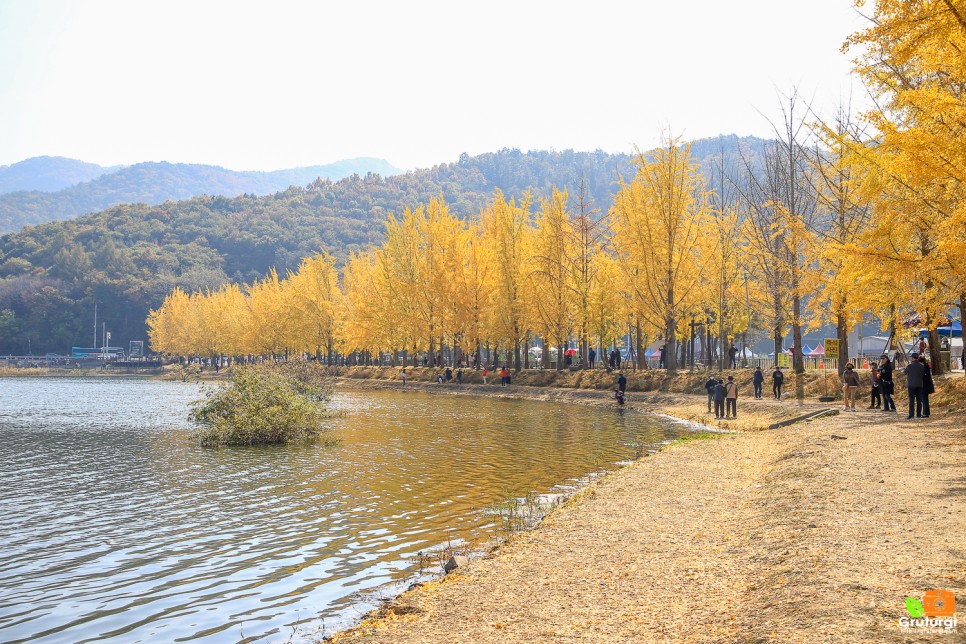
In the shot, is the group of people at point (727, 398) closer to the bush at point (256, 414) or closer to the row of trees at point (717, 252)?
the row of trees at point (717, 252)

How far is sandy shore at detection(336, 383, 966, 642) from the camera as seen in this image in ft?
20.2

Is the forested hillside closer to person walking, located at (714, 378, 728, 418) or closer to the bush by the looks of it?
person walking, located at (714, 378, 728, 418)

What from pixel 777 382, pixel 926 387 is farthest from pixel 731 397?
pixel 926 387

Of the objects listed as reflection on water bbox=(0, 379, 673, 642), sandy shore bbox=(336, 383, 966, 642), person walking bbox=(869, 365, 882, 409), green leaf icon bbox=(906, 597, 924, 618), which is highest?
person walking bbox=(869, 365, 882, 409)

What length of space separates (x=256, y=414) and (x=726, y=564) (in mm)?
17961

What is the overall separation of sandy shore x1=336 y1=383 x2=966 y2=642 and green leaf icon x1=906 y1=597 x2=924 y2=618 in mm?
77

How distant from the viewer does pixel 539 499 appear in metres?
13.7

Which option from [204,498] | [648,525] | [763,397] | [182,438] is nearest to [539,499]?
[648,525]

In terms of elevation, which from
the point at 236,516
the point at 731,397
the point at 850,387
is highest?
the point at 850,387

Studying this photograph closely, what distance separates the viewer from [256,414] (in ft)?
76.6

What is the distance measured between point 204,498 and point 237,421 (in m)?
8.87

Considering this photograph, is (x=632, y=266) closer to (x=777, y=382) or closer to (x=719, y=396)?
(x=777, y=382)

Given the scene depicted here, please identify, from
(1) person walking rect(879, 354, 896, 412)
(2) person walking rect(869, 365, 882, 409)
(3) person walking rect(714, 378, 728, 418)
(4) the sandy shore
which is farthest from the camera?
(3) person walking rect(714, 378, 728, 418)

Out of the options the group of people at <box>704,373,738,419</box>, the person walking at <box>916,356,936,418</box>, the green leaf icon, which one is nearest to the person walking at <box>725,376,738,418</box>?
the group of people at <box>704,373,738,419</box>
